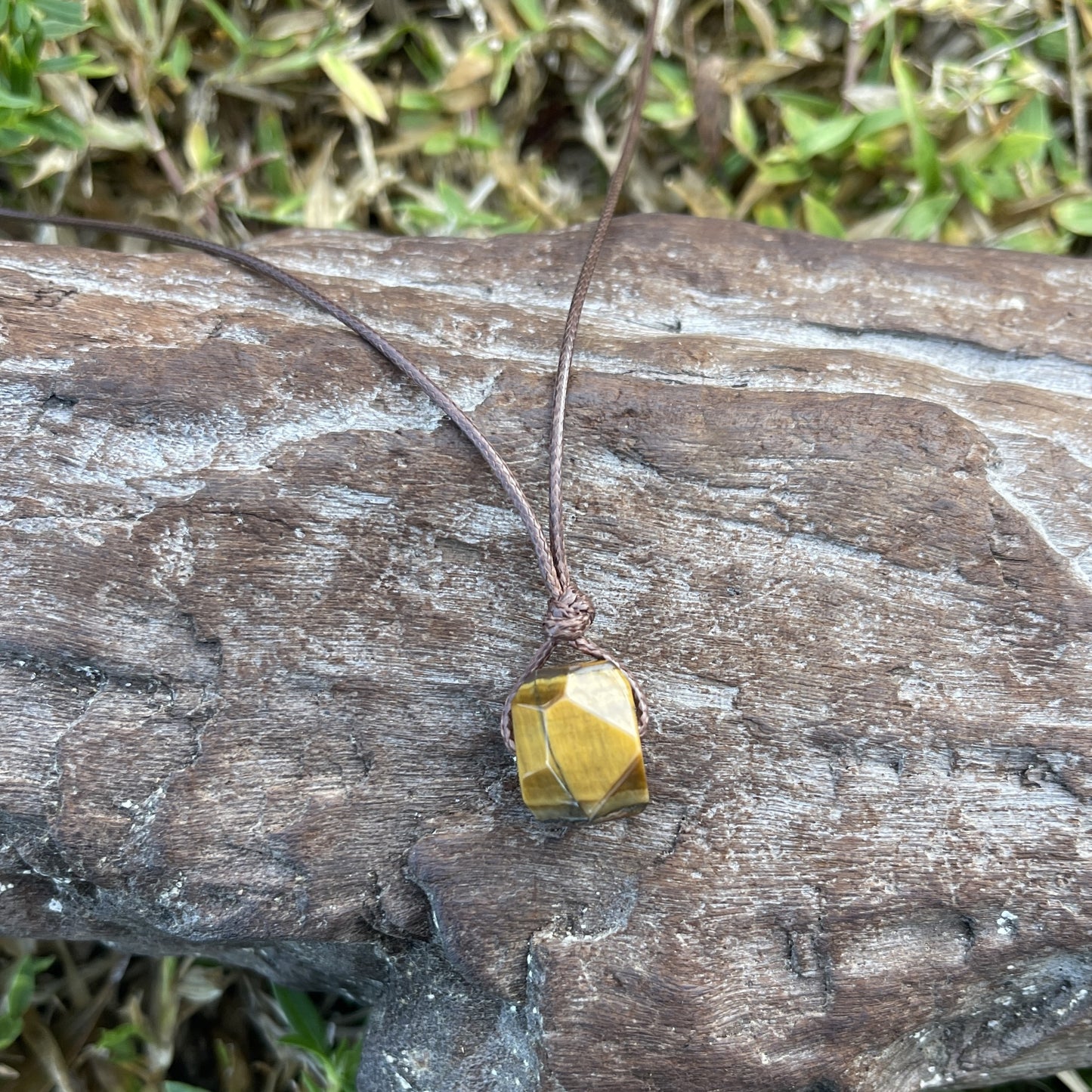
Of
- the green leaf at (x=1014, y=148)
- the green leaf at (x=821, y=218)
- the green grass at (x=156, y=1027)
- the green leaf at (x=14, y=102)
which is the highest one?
the green leaf at (x=1014, y=148)

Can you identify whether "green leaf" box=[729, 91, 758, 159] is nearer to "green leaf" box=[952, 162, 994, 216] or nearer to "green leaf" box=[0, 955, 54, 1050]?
"green leaf" box=[952, 162, 994, 216]

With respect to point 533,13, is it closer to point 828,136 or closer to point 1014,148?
point 828,136

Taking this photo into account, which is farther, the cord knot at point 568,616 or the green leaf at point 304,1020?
the green leaf at point 304,1020

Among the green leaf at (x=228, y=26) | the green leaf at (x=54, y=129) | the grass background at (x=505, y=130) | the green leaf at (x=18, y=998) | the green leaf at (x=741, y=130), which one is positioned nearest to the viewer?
the green leaf at (x=18, y=998)

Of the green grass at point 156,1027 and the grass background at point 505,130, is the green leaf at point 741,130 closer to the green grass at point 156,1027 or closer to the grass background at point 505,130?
the grass background at point 505,130

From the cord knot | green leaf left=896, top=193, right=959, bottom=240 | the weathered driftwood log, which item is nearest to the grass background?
green leaf left=896, top=193, right=959, bottom=240

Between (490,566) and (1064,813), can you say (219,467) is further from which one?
(1064,813)

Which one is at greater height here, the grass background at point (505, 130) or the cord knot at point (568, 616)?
the grass background at point (505, 130)

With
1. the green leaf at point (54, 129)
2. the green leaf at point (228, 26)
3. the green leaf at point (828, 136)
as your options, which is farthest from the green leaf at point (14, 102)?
the green leaf at point (828, 136)
